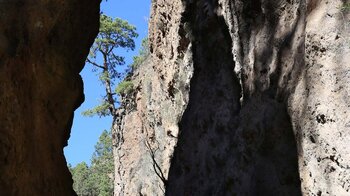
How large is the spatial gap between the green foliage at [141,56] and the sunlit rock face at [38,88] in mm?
15437

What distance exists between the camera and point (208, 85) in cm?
1349

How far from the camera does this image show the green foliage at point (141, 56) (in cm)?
2898

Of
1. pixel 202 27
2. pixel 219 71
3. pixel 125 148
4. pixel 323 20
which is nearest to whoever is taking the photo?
pixel 323 20

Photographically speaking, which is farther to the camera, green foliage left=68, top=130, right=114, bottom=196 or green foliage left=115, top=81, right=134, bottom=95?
green foliage left=68, top=130, right=114, bottom=196

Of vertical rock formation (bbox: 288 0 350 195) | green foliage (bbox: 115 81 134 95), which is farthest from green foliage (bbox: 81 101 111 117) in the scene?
vertical rock formation (bbox: 288 0 350 195)

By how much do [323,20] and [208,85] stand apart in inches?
253

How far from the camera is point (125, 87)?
90.7 ft

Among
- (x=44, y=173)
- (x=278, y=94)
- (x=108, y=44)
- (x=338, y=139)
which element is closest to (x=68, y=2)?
(x=44, y=173)

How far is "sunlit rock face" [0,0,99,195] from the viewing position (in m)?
10.0

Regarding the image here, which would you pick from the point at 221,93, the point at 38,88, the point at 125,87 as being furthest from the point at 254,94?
the point at 125,87

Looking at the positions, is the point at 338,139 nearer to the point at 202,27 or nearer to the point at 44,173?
the point at 44,173

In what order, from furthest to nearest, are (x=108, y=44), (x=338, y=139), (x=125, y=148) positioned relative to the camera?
(x=108, y=44) → (x=125, y=148) → (x=338, y=139)

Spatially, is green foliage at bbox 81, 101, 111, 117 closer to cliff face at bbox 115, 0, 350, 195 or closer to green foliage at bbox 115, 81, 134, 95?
green foliage at bbox 115, 81, 134, 95

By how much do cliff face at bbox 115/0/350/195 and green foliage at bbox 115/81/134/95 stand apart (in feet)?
26.6
